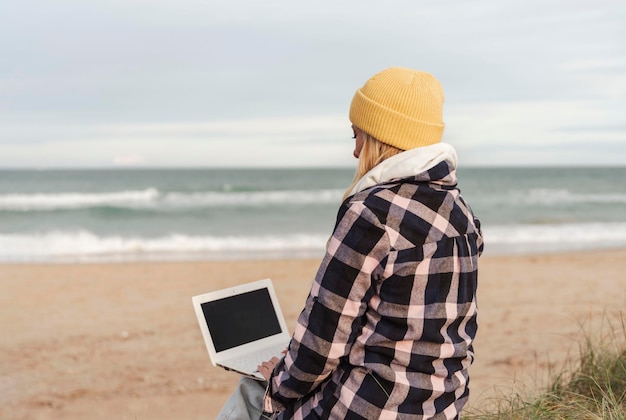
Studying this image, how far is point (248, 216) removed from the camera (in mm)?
19188

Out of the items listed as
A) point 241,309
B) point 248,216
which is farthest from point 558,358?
point 248,216

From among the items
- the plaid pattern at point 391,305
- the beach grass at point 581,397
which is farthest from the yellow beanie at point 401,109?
the beach grass at point 581,397

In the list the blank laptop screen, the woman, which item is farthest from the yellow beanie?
the blank laptop screen

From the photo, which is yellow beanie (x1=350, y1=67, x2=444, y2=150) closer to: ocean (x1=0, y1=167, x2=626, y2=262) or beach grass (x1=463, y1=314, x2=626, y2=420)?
beach grass (x1=463, y1=314, x2=626, y2=420)

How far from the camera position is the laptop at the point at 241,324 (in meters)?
2.30

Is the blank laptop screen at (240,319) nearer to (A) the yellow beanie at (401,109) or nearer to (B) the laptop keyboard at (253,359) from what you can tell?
(B) the laptop keyboard at (253,359)

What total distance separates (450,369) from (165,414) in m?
3.09

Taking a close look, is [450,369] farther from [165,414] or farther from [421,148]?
[165,414]

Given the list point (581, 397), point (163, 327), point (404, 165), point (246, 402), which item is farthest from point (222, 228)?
point (404, 165)

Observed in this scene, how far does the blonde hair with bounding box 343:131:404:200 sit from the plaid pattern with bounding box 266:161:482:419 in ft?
0.52

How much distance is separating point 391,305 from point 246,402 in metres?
0.67

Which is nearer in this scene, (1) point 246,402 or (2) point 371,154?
(2) point 371,154

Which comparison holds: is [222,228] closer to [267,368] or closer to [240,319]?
[240,319]

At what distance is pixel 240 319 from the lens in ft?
7.85
